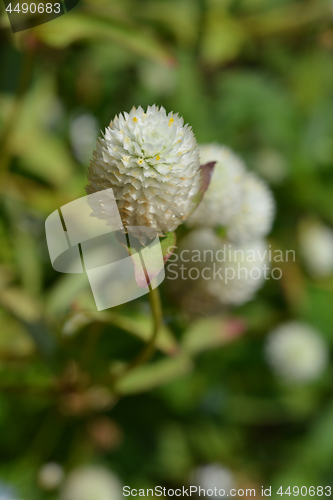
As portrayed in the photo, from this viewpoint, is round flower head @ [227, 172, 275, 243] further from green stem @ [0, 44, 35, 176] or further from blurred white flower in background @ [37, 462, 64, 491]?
blurred white flower in background @ [37, 462, 64, 491]

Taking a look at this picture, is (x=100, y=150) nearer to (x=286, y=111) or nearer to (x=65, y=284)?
(x=65, y=284)

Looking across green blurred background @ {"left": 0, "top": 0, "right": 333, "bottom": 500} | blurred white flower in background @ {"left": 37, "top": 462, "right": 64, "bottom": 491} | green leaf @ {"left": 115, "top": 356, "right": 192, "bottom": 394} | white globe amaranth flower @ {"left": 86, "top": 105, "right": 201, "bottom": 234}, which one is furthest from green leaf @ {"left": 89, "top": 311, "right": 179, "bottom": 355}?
blurred white flower in background @ {"left": 37, "top": 462, "right": 64, "bottom": 491}

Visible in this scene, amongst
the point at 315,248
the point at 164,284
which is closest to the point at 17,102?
the point at 164,284

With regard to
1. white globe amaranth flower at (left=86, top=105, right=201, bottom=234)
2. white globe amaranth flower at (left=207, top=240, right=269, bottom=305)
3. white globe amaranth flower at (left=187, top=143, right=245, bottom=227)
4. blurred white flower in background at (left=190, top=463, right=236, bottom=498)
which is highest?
white globe amaranth flower at (left=86, top=105, right=201, bottom=234)

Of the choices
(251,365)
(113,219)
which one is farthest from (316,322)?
(113,219)

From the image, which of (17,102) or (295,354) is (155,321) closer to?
(17,102)

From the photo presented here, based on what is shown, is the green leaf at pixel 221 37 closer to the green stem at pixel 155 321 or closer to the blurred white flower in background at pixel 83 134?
the blurred white flower in background at pixel 83 134
